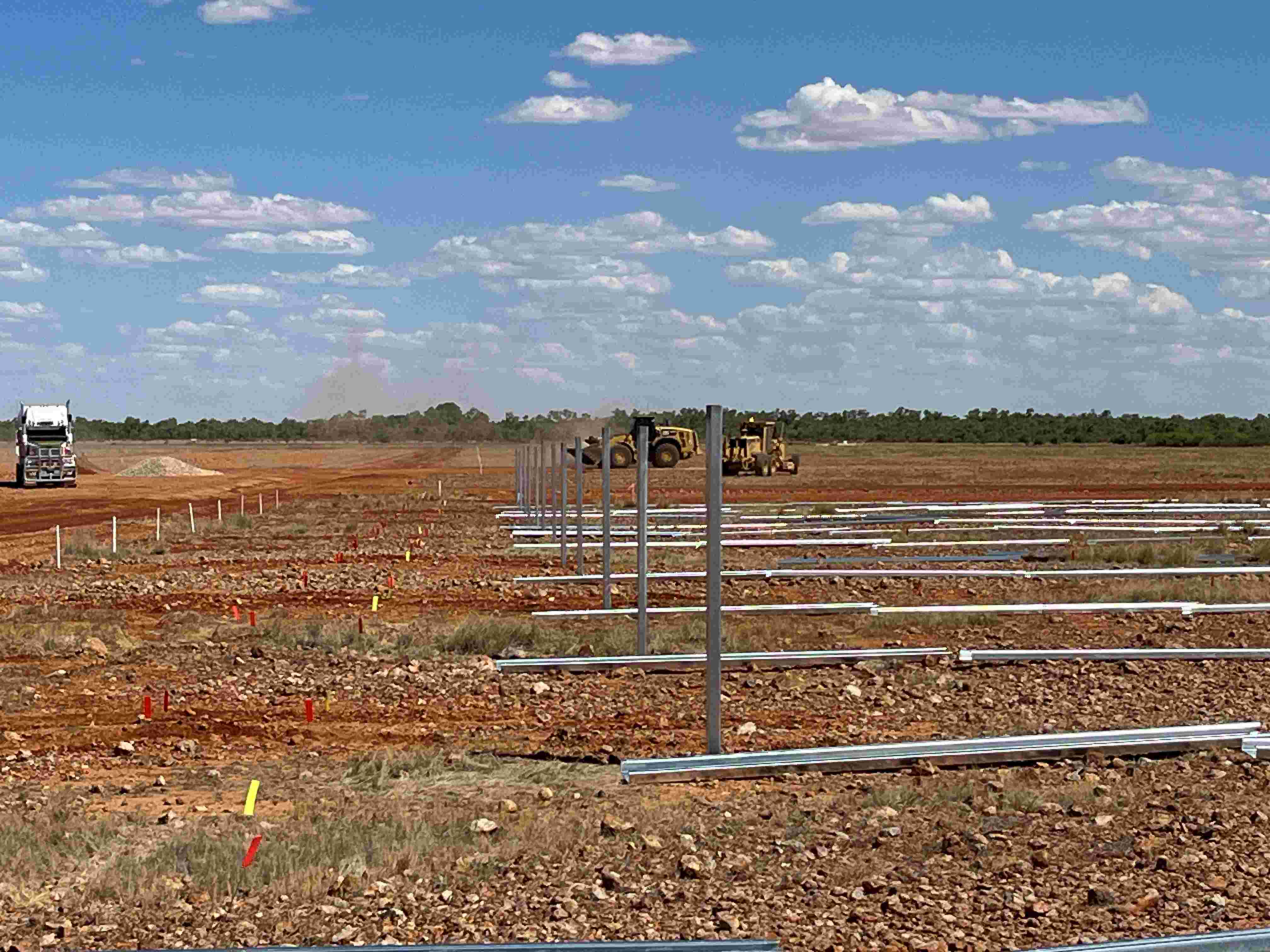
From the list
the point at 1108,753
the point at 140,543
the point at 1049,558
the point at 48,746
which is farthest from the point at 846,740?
the point at 140,543

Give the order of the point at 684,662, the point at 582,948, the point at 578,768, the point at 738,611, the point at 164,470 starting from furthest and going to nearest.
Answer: the point at 164,470 → the point at 738,611 → the point at 684,662 → the point at 578,768 → the point at 582,948

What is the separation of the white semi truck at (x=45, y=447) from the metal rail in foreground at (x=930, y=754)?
5124 cm

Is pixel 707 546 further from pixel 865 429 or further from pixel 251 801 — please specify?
pixel 865 429

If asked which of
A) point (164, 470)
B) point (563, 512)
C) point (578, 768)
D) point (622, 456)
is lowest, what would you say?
point (578, 768)

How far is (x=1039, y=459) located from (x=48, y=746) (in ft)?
267

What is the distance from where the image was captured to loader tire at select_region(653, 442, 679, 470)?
6241 cm

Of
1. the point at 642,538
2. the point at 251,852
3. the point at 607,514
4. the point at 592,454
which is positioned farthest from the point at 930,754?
the point at 592,454

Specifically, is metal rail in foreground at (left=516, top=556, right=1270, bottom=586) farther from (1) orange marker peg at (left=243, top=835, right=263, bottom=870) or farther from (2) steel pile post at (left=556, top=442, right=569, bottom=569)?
(1) orange marker peg at (left=243, top=835, right=263, bottom=870)

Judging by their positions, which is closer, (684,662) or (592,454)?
(684,662)

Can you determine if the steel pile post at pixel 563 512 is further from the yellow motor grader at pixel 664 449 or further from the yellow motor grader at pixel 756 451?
the yellow motor grader at pixel 756 451

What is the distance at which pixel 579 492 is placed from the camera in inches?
975

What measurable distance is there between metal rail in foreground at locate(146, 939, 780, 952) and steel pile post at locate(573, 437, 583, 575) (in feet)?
52.9

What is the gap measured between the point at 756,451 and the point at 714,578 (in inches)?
1894

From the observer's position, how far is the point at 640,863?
28.7ft
